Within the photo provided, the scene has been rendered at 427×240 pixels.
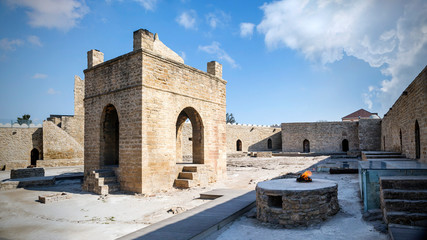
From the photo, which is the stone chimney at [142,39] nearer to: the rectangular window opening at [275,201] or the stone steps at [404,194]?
the rectangular window opening at [275,201]

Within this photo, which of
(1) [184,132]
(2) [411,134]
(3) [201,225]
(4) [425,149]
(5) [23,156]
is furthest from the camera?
(1) [184,132]

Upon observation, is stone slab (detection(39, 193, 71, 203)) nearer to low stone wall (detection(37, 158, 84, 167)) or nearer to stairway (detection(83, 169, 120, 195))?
stairway (detection(83, 169, 120, 195))

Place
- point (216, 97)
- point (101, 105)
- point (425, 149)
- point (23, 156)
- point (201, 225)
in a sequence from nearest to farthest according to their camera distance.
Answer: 1. point (201, 225)
2. point (425, 149)
3. point (101, 105)
4. point (216, 97)
5. point (23, 156)

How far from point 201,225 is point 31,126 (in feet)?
78.0

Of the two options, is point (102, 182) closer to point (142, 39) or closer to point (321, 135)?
point (142, 39)

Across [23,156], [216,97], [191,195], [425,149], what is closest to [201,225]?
[191,195]

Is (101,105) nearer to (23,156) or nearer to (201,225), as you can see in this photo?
(201,225)

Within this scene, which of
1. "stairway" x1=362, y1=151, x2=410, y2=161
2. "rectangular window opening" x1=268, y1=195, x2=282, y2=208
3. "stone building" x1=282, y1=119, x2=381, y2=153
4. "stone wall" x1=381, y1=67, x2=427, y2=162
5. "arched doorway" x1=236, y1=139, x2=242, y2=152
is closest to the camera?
"rectangular window opening" x1=268, y1=195, x2=282, y2=208

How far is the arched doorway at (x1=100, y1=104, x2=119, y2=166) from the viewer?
1071 cm

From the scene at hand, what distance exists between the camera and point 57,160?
2123 centimetres

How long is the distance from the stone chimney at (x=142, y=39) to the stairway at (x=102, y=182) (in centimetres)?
426

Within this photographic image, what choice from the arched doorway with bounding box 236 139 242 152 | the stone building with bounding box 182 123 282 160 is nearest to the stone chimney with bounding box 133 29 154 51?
the stone building with bounding box 182 123 282 160

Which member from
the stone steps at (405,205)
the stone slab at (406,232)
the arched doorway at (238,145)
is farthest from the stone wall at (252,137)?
the stone slab at (406,232)

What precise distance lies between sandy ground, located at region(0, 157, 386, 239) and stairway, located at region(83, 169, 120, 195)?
29 centimetres
